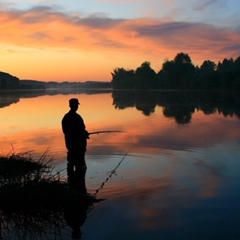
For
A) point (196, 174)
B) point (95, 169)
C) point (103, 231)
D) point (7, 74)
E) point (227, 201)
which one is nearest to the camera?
point (103, 231)

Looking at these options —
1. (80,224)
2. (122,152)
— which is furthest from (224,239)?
(122,152)

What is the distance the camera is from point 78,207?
25.7 ft

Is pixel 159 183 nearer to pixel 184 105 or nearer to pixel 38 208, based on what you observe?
pixel 38 208

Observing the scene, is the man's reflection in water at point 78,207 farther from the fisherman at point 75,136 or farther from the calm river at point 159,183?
the fisherman at point 75,136

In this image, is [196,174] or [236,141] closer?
[196,174]

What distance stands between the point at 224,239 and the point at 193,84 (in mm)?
133378

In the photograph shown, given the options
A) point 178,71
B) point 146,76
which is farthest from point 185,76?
point 146,76

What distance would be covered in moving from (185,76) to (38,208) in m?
143

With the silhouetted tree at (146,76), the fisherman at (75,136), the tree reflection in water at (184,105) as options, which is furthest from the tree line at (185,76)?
the fisherman at (75,136)

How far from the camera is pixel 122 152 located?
48.4 feet

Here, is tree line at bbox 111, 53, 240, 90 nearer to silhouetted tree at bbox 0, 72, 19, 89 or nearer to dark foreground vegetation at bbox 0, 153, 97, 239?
silhouetted tree at bbox 0, 72, 19, 89

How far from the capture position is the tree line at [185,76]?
4382 inches

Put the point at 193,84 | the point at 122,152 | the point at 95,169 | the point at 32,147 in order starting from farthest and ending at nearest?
the point at 193,84, the point at 32,147, the point at 122,152, the point at 95,169

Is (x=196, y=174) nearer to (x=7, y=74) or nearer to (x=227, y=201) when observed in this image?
(x=227, y=201)
